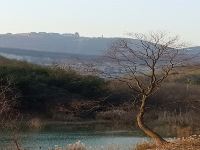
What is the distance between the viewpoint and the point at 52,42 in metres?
178

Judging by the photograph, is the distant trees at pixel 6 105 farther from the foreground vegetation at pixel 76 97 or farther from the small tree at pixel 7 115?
the foreground vegetation at pixel 76 97

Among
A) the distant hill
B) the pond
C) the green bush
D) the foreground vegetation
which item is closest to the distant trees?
the pond

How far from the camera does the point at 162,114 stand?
42.2 meters

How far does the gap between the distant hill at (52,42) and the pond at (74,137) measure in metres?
117

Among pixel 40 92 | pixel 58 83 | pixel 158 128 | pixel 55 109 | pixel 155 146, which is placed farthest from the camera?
pixel 58 83

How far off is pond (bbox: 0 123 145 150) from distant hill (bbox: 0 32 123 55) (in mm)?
117402

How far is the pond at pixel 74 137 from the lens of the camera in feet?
82.2

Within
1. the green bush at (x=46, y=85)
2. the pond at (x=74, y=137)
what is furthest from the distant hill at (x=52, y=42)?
the pond at (x=74, y=137)

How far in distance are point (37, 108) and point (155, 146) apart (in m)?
31.5

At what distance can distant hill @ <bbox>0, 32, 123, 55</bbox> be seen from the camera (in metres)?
160

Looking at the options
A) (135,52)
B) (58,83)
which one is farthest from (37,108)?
(135,52)

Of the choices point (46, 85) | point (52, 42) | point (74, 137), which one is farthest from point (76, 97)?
point (52, 42)

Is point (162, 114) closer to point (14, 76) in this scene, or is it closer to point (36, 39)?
point (14, 76)

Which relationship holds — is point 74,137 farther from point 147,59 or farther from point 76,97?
point 76,97
